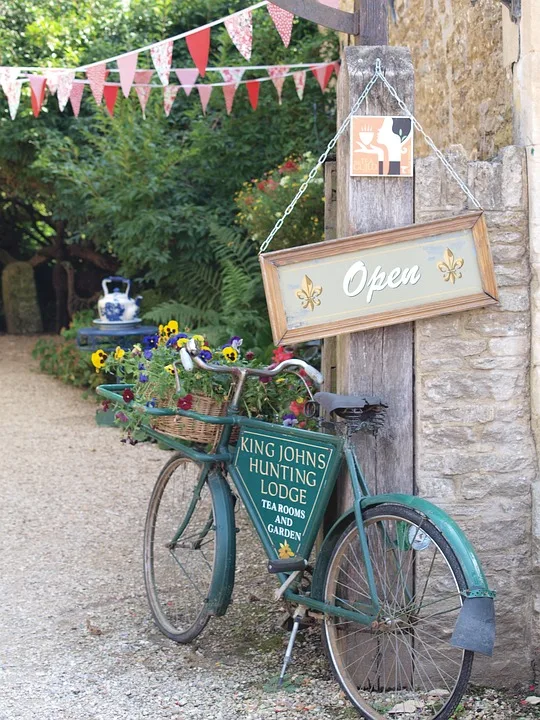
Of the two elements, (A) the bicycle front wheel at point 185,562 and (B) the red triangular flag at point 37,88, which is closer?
(A) the bicycle front wheel at point 185,562

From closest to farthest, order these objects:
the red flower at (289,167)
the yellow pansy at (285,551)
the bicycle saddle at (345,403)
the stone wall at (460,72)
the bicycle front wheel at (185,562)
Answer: the bicycle saddle at (345,403)
the yellow pansy at (285,551)
the bicycle front wheel at (185,562)
the stone wall at (460,72)
the red flower at (289,167)

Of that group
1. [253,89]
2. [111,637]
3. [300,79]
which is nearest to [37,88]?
[253,89]

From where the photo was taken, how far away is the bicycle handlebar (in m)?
3.16

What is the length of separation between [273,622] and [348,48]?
2.15 m

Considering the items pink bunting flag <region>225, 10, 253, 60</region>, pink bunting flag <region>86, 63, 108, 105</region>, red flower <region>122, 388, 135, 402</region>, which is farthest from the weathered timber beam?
pink bunting flag <region>86, 63, 108, 105</region>

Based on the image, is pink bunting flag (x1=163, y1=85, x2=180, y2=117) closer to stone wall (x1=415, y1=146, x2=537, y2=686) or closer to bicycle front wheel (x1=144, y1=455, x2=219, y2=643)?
bicycle front wheel (x1=144, y1=455, x2=219, y2=643)

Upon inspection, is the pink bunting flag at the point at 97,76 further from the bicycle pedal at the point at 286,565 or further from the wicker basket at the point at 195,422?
the bicycle pedal at the point at 286,565

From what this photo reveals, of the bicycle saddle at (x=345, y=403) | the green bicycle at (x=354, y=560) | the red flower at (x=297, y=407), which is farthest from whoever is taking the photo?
the red flower at (x=297, y=407)

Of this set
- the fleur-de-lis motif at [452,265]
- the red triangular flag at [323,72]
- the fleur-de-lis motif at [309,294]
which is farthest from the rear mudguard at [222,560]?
the red triangular flag at [323,72]

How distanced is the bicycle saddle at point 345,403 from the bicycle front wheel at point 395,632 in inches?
14.2

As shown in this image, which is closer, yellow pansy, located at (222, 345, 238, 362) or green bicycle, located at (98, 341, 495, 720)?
green bicycle, located at (98, 341, 495, 720)

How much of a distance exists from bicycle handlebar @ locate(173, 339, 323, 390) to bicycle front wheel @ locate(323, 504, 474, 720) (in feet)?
1.82

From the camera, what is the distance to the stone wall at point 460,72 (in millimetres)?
4148

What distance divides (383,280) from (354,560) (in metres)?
0.91
